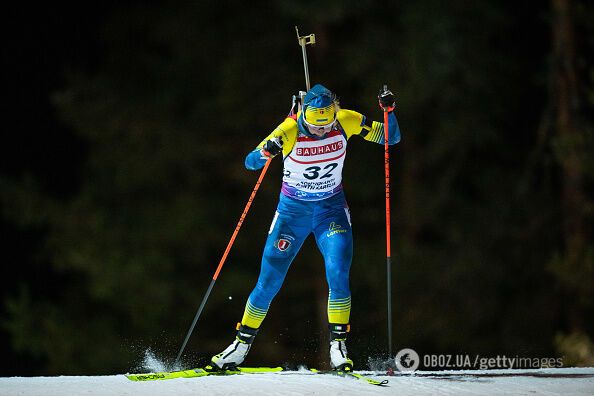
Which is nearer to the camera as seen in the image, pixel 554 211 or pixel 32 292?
pixel 554 211

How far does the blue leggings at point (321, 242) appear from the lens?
7172mm

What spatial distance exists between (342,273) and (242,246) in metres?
9.66

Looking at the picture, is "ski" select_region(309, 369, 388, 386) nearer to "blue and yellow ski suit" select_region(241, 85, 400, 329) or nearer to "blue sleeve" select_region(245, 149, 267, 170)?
"blue and yellow ski suit" select_region(241, 85, 400, 329)

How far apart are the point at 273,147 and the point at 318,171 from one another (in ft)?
1.14

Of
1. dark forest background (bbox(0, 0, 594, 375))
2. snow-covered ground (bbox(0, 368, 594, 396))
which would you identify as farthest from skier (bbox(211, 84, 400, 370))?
dark forest background (bbox(0, 0, 594, 375))

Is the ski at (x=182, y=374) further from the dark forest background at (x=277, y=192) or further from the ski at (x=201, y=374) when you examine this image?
the dark forest background at (x=277, y=192)

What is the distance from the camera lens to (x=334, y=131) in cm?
711

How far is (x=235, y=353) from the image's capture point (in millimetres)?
7383

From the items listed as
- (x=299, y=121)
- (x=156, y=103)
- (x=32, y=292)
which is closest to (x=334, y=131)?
(x=299, y=121)

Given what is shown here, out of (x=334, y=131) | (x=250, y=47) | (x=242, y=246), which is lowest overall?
(x=334, y=131)

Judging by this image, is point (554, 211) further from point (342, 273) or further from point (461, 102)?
point (342, 273)

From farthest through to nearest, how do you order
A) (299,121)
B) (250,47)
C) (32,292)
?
1. (32,292)
2. (250,47)
3. (299,121)

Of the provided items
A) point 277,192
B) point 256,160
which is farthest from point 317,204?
point 277,192

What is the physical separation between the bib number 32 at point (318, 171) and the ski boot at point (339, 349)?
3.07ft
